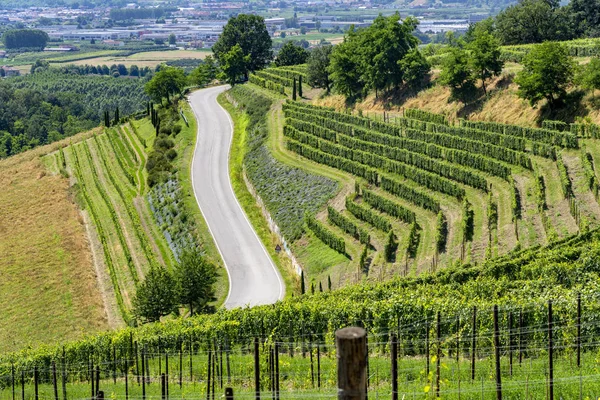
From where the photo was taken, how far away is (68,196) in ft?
306

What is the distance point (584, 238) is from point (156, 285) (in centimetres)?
2682

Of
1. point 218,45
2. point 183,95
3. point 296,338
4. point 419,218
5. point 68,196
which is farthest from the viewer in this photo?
point 218,45

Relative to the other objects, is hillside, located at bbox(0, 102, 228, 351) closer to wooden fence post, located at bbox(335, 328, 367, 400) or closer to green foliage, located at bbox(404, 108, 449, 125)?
green foliage, located at bbox(404, 108, 449, 125)

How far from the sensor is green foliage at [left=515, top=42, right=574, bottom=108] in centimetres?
6950

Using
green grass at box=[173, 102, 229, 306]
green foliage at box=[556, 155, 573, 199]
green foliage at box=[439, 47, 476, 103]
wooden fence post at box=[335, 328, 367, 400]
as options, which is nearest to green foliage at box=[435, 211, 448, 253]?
green foliage at box=[556, 155, 573, 199]

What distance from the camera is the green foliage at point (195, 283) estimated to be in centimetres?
5809

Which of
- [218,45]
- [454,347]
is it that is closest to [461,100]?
[454,347]

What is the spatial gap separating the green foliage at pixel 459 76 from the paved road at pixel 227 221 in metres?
23.1

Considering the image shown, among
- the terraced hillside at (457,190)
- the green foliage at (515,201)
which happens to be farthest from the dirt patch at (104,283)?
the green foliage at (515,201)

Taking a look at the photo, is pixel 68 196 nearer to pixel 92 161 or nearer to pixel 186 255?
pixel 92 161

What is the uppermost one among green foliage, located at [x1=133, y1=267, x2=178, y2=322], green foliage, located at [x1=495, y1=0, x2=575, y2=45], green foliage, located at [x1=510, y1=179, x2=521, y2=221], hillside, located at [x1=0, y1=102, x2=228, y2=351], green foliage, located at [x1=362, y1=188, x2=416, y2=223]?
green foliage, located at [x1=495, y1=0, x2=575, y2=45]

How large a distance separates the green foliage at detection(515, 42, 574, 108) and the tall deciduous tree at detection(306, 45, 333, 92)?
40203mm

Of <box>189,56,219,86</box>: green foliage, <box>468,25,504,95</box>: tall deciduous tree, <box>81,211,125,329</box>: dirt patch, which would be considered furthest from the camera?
<box>189,56,219,86</box>: green foliage

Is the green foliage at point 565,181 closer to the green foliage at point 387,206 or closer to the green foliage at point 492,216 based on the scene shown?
the green foliage at point 492,216
